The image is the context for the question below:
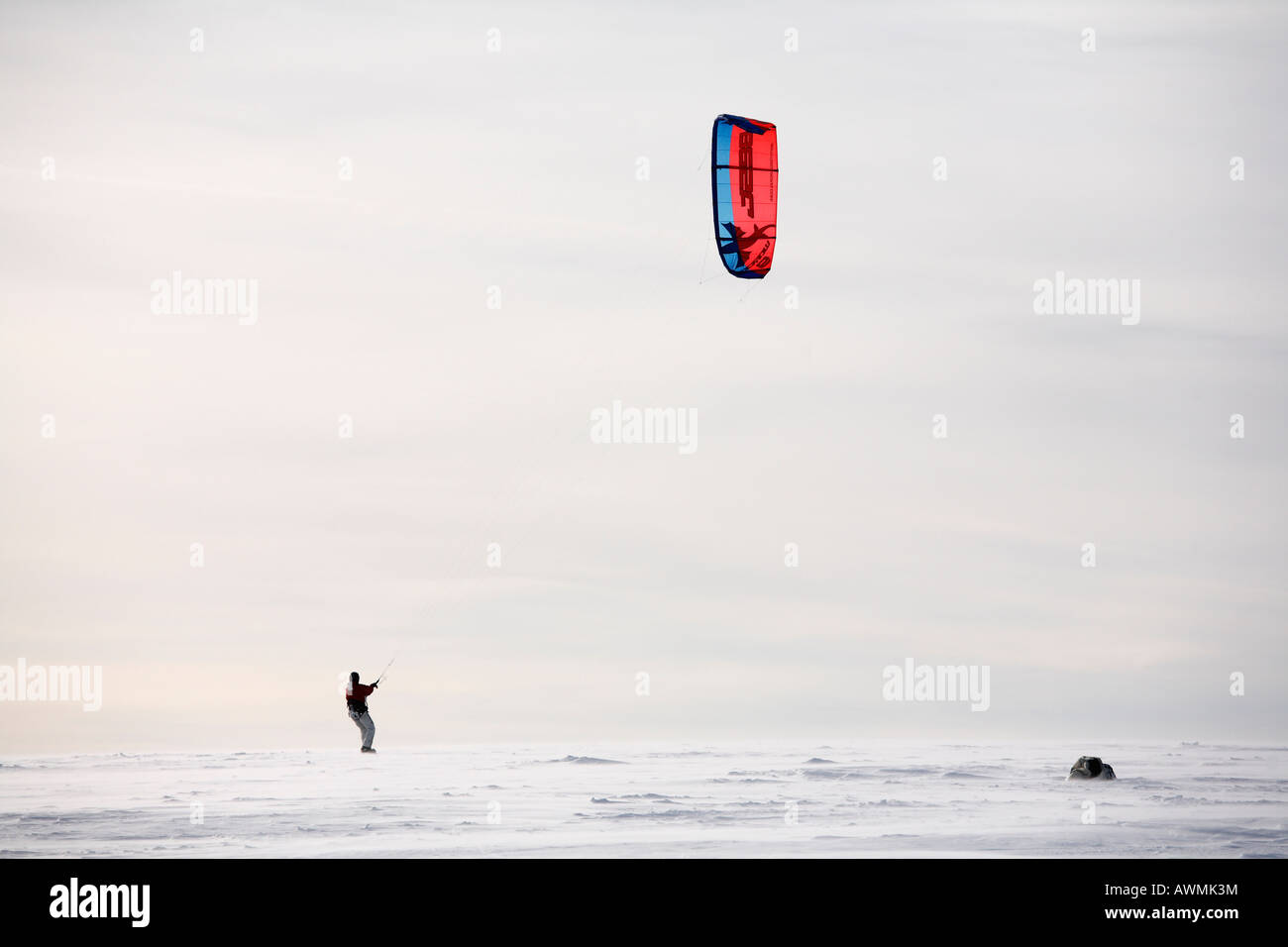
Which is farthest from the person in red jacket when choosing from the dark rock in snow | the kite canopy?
the dark rock in snow

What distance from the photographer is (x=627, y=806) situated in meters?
23.2

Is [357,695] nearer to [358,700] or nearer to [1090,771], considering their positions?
[358,700]

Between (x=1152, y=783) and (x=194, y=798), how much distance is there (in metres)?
15.5

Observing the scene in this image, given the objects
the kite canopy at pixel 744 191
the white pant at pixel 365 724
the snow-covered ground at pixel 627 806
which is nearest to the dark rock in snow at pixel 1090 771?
the snow-covered ground at pixel 627 806

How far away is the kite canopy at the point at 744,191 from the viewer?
76.4 ft

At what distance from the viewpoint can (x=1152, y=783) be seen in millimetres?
27516

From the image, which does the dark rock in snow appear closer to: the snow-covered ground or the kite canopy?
the snow-covered ground

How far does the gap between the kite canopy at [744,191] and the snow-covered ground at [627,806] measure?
26.1 ft

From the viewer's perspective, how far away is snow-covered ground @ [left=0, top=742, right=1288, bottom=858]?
1986 cm

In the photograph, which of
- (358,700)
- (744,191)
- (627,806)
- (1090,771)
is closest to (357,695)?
(358,700)

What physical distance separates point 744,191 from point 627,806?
892cm

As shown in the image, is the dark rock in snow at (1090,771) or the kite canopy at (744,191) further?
the dark rock in snow at (1090,771)

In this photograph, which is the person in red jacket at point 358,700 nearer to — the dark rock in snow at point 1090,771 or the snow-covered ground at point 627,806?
the snow-covered ground at point 627,806
